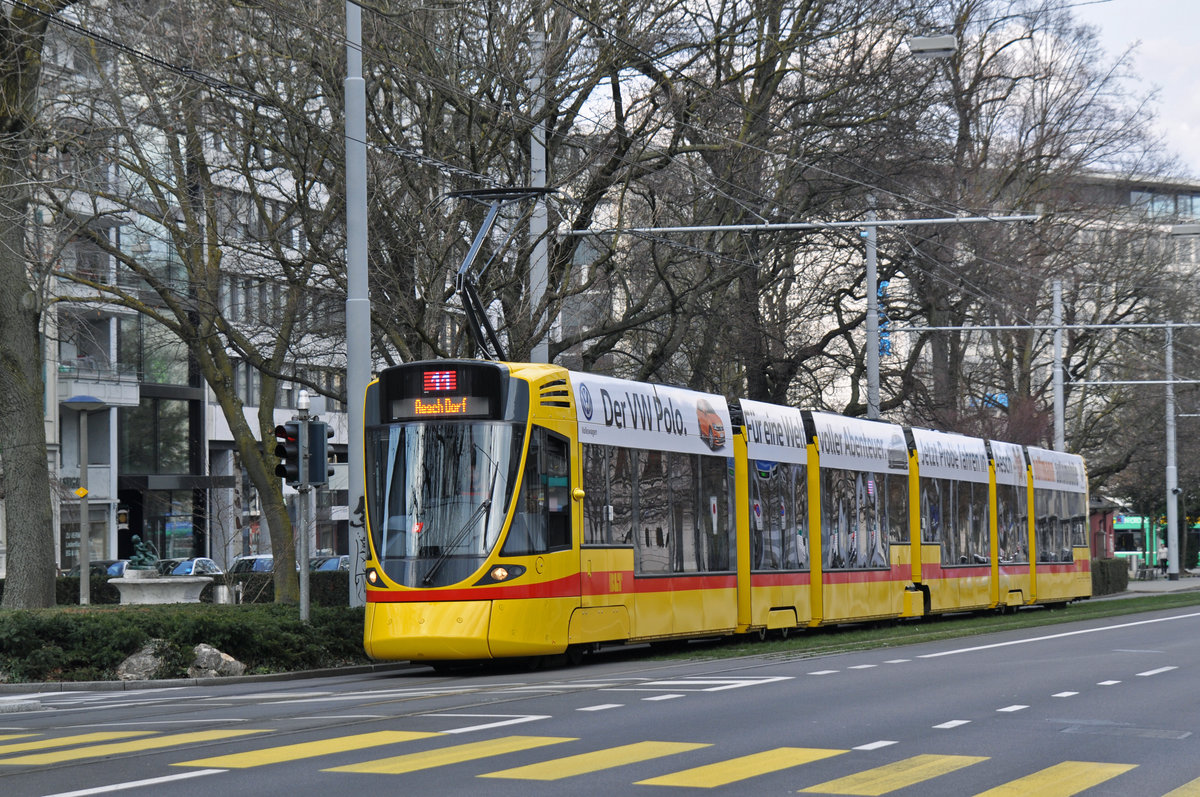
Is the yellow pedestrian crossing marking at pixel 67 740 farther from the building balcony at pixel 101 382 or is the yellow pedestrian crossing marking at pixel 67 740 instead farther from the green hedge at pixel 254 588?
the building balcony at pixel 101 382

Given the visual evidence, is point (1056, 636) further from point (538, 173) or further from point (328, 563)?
point (328, 563)

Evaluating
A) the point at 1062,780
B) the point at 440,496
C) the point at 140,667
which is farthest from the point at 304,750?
the point at 140,667

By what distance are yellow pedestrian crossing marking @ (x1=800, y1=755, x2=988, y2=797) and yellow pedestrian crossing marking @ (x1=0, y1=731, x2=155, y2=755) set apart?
17.7 ft

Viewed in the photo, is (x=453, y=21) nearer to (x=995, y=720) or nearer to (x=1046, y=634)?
(x=1046, y=634)

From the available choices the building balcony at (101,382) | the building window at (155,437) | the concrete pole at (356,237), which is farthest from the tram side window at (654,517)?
the building window at (155,437)

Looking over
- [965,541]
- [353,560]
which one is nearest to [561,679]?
[353,560]

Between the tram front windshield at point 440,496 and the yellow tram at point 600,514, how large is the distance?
16 millimetres

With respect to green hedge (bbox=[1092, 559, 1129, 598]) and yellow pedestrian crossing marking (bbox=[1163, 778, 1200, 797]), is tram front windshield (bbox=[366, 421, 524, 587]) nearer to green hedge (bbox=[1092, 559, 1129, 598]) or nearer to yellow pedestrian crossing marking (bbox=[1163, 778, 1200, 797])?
yellow pedestrian crossing marking (bbox=[1163, 778, 1200, 797])

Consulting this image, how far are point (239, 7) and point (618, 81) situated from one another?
6.57m

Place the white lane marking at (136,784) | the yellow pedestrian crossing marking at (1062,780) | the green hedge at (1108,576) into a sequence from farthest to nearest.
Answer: the green hedge at (1108,576)
the yellow pedestrian crossing marking at (1062,780)
the white lane marking at (136,784)

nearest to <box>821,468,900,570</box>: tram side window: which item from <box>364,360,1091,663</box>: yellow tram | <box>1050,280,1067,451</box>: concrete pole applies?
<box>364,360,1091,663</box>: yellow tram

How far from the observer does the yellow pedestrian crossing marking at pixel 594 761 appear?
9.55 meters

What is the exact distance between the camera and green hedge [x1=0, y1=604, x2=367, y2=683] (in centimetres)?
1897

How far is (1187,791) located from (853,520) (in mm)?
17482
